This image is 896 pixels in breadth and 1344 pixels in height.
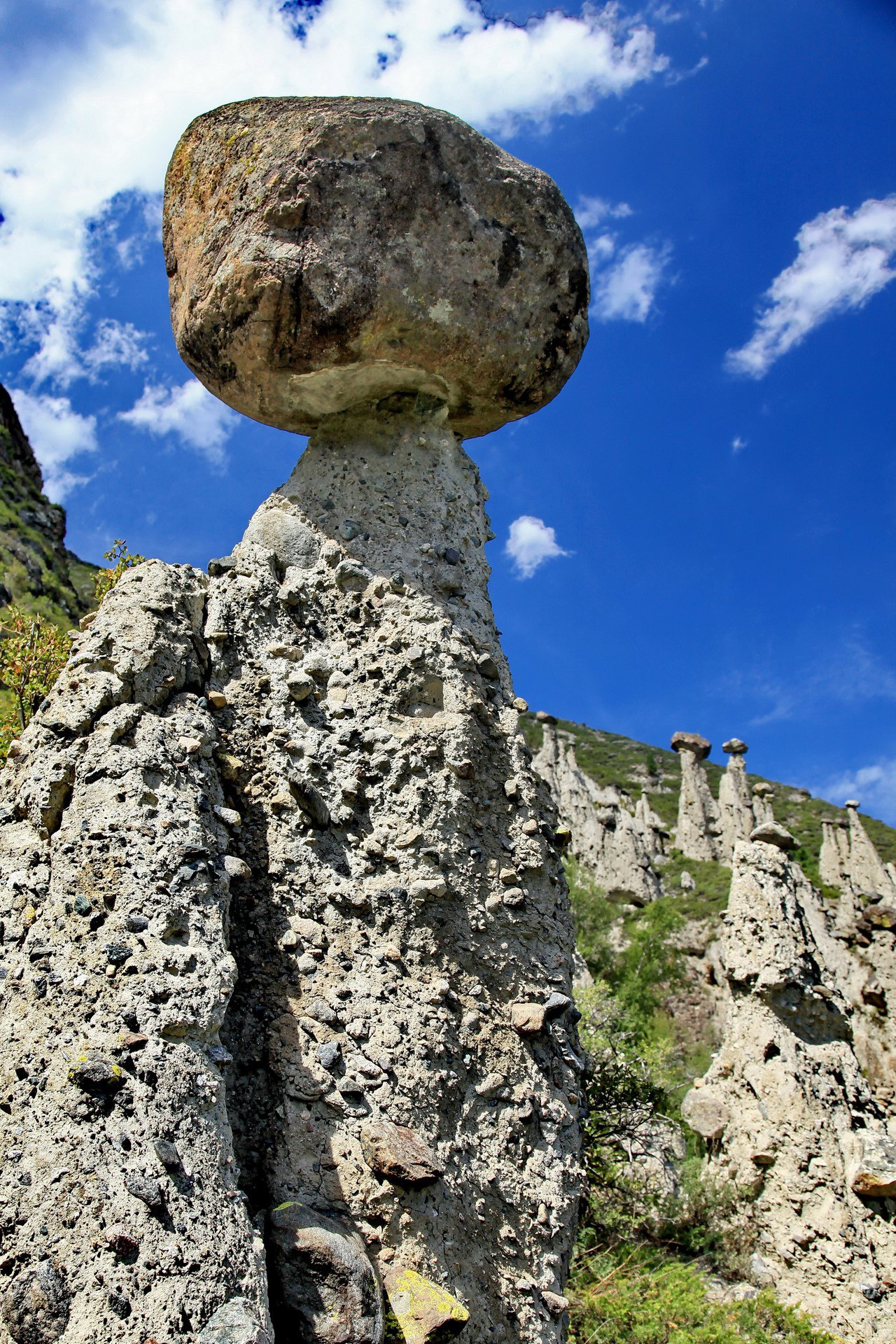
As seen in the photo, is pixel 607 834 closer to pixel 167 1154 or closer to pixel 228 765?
pixel 228 765

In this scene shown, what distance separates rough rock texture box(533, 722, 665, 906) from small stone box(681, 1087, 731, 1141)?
15313 mm

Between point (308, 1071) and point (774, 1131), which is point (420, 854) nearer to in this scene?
point (308, 1071)

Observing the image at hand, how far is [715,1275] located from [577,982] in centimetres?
973

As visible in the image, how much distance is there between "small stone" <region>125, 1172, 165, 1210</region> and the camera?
238 centimetres

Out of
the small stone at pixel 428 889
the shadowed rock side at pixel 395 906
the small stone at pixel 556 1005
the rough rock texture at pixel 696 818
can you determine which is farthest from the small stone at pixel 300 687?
the rough rock texture at pixel 696 818

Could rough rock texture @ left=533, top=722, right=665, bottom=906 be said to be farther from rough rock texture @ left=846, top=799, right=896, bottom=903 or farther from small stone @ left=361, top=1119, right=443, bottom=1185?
small stone @ left=361, top=1119, right=443, bottom=1185

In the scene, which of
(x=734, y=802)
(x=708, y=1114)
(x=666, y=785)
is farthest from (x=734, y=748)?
(x=708, y=1114)

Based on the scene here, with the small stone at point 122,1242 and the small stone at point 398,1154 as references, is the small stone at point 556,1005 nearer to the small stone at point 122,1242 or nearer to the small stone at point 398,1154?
the small stone at point 398,1154

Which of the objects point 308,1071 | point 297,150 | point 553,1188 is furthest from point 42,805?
point 297,150

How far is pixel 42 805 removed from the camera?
3248 millimetres

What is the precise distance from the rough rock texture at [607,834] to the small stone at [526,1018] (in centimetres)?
1968

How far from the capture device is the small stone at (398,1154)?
3004 millimetres

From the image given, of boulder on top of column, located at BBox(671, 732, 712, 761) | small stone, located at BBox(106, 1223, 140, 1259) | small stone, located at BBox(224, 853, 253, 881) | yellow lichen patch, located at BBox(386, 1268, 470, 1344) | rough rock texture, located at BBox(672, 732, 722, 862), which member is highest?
boulder on top of column, located at BBox(671, 732, 712, 761)

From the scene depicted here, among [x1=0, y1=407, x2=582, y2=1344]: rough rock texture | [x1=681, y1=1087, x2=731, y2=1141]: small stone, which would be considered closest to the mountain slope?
[x1=681, y1=1087, x2=731, y2=1141]: small stone
